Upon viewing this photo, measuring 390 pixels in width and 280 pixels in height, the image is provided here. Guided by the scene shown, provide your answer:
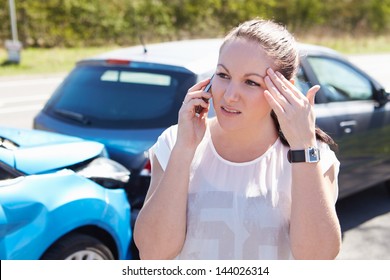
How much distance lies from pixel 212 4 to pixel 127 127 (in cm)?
2725

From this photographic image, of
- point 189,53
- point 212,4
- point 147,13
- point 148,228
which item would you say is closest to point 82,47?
point 147,13

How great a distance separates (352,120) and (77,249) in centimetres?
267

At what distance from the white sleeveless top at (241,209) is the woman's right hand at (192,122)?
4.4 inches

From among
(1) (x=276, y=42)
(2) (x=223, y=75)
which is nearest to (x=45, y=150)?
(2) (x=223, y=75)

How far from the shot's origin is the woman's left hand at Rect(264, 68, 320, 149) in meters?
1.79

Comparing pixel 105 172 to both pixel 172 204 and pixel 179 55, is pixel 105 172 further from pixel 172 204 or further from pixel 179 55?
pixel 172 204

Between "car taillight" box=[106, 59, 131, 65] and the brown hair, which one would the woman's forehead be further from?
"car taillight" box=[106, 59, 131, 65]

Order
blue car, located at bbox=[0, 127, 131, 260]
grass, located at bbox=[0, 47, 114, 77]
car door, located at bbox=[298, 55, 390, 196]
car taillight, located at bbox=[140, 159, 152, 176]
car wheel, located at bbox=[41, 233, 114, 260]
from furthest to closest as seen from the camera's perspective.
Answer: grass, located at bbox=[0, 47, 114, 77]
car door, located at bbox=[298, 55, 390, 196]
car taillight, located at bbox=[140, 159, 152, 176]
car wheel, located at bbox=[41, 233, 114, 260]
blue car, located at bbox=[0, 127, 131, 260]

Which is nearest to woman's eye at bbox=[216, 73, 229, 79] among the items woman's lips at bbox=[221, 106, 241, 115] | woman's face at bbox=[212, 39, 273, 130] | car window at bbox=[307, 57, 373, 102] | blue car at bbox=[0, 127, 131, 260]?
woman's face at bbox=[212, 39, 273, 130]

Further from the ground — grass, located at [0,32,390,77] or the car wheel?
the car wheel

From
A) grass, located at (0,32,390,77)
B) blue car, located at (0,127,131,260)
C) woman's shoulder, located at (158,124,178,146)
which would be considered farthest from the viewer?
grass, located at (0,32,390,77)

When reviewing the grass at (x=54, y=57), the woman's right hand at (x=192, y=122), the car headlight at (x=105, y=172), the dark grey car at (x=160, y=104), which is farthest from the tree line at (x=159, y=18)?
the woman's right hand at (x=192, y=122)

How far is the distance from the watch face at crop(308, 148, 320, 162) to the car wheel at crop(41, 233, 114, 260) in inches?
68.8

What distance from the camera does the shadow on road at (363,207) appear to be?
202 inches
